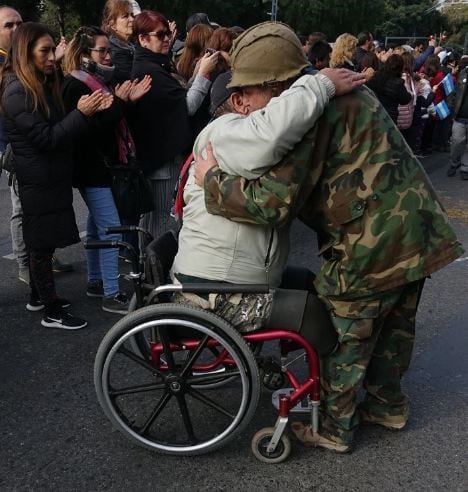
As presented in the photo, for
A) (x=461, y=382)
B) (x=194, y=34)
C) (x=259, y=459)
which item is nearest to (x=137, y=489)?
(x=259, y=459)

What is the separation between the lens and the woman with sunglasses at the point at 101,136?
340cm

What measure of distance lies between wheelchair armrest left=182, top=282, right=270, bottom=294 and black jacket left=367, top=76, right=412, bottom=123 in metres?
5.60

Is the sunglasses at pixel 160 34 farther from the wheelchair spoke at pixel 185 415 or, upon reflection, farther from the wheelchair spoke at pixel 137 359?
the wheelchair spoke at pixel 185 415

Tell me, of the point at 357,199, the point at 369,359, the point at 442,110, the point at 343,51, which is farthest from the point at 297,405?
the point at 442,110

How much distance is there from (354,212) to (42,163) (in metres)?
1.87

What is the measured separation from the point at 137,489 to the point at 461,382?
171cm

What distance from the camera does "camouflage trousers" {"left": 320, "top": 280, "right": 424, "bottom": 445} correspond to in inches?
88.0

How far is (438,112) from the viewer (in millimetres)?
9336

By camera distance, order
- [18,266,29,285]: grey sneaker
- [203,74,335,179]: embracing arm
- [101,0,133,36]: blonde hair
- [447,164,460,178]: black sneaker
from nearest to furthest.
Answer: [203,74,335,179]: embracing arm < [18,266,29,285]: grey sneaker < [101,0,133,36]: blonde hair < [447,164,460,178]: black sneaker

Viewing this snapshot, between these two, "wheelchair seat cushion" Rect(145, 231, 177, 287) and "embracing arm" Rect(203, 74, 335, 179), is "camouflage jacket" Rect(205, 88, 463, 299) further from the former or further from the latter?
"wheelchair seat cushion" Rect(145, 231, 177, 287)

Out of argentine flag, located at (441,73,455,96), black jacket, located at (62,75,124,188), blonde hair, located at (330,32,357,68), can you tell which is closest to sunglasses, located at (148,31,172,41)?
black jacket, located at (62,75,124,188)

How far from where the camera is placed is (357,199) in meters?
2.06

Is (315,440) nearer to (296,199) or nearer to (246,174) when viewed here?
(296,199)

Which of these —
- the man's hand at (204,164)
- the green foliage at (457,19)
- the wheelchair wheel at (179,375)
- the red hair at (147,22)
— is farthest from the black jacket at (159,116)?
the green foliage at (457,19)
